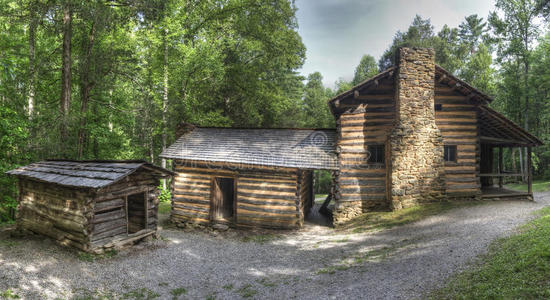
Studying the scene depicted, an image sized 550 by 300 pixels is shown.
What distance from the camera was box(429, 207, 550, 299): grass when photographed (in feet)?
14.4

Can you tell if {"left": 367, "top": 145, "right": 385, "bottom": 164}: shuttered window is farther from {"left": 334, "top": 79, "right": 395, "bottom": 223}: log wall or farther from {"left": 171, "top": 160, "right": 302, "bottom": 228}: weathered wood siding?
{"left": 171, "top": 160, "right": 302, "bottom": 228}: weathered wood siding

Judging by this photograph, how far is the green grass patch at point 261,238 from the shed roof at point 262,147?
333cm

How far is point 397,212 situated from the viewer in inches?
465

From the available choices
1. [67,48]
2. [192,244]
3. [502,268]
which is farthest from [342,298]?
[67,48]

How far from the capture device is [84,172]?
9148 millimetres

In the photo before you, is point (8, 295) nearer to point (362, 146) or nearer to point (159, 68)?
point (362, 146)

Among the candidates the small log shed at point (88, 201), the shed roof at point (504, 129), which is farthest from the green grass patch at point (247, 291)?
the shed roof at point (504, 129)

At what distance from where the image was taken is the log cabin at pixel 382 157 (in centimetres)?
1227

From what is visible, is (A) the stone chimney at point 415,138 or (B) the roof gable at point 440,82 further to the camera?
(B) the roof gable at point 440,82

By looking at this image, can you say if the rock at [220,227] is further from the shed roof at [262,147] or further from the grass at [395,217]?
the grass at [395,217]

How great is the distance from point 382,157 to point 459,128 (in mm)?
4167

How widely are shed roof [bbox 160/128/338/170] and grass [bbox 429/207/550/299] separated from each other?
7211 mm

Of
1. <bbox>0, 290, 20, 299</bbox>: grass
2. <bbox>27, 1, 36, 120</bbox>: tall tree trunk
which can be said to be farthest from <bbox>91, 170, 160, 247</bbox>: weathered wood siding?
<bbox>27, 1, 36, 120</bbox>: tall tree trunk

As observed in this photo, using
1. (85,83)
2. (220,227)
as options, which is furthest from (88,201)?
(85,83)
